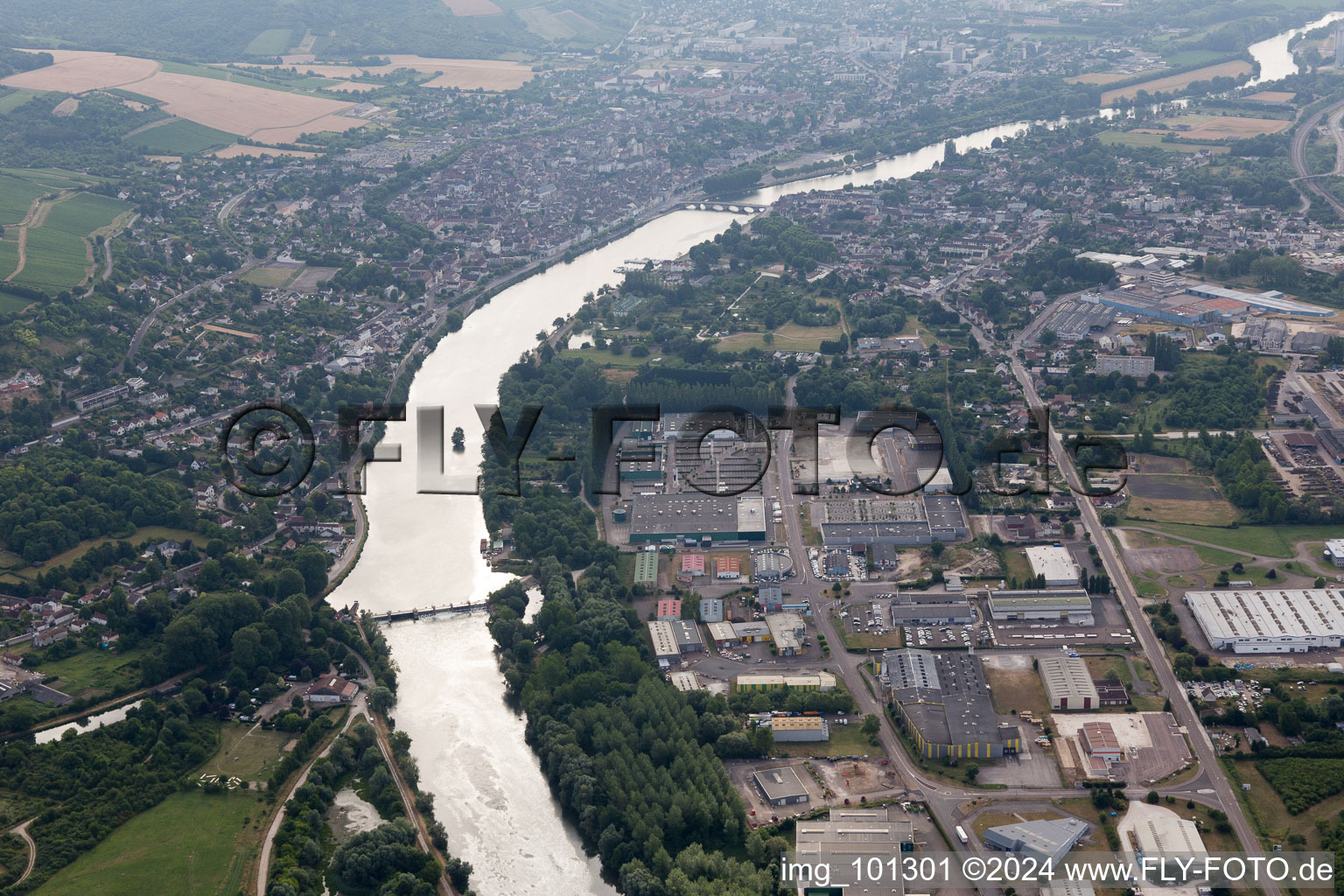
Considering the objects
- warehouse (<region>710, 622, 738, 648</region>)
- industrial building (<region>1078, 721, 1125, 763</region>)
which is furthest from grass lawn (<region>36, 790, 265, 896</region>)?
industrial building (<region>1078, 721, 1125, 763</region>)

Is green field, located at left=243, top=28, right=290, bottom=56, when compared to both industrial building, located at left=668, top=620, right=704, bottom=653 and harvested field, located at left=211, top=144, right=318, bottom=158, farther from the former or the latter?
industrial building, located at left=668, top=620, right=704, bottom=653

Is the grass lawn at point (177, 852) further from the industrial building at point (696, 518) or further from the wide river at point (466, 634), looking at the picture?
the industrial building at point (696, 518)

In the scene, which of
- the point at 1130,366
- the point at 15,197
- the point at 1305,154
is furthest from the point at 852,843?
the point at 1305,154

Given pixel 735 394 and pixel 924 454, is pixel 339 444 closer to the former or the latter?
pixel 735 394

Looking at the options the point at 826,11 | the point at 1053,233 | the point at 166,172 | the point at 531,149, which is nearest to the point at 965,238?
the point at 1053,233

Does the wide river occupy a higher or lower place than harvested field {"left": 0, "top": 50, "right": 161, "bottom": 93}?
lower
